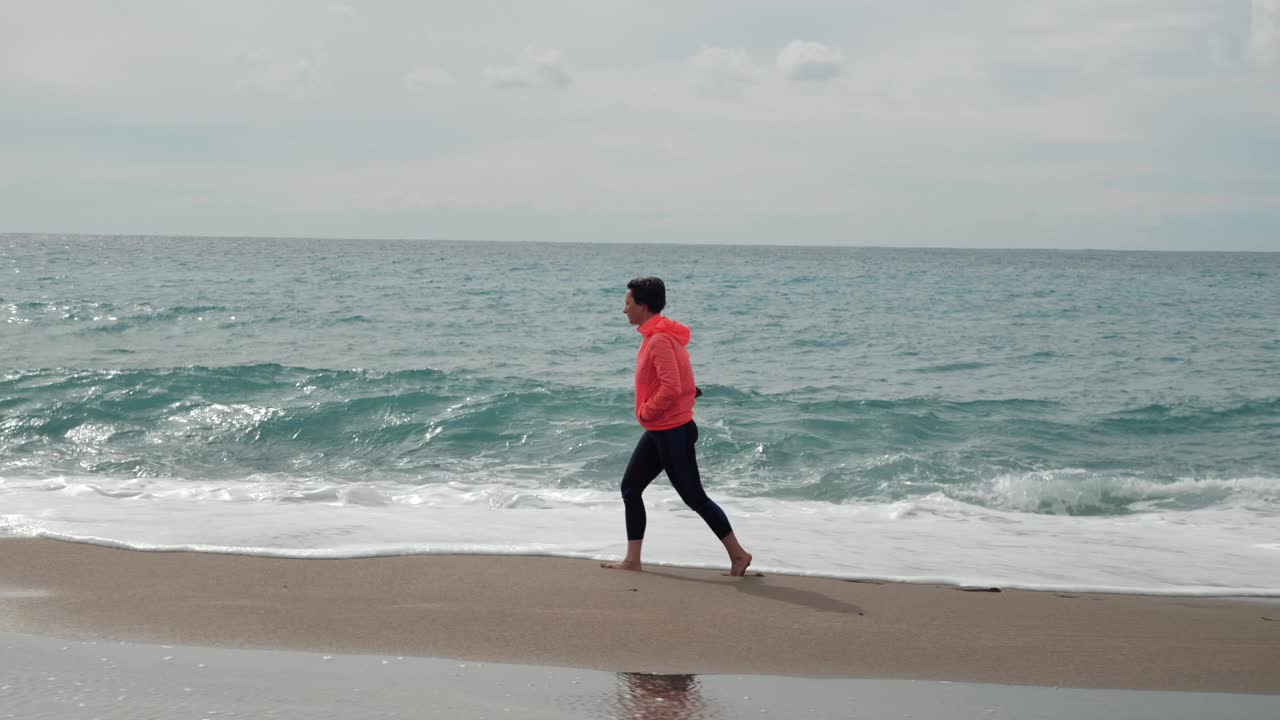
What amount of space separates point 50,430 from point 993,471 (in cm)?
1025

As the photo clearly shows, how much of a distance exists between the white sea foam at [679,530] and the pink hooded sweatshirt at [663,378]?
3.48ft

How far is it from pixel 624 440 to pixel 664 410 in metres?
6.30

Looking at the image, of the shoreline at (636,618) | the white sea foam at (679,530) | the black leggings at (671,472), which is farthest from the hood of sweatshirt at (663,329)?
the white sea foam at (679,530)

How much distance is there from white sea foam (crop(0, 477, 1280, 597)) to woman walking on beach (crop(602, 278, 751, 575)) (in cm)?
60

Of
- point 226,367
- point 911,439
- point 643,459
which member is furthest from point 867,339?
point 643,459

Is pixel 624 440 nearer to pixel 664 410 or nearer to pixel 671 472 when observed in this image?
pixel 671 472

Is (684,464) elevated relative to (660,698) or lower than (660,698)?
elevated

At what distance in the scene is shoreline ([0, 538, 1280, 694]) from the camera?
4121mm

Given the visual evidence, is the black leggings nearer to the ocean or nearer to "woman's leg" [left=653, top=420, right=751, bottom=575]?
"woman's leg" [left=653, top=420, right=751, bottom=575]

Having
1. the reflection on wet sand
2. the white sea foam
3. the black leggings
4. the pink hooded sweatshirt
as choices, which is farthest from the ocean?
the reflection on wet sand

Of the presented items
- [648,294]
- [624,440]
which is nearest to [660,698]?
[648,294]

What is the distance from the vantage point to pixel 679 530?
282 inches

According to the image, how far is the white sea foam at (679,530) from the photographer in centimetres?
603

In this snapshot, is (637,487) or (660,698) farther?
(637,487)
